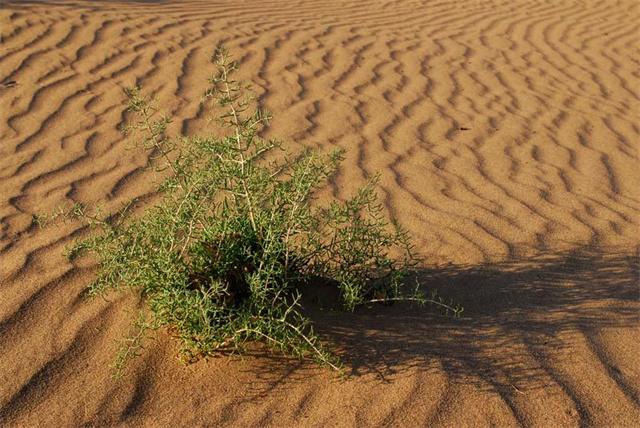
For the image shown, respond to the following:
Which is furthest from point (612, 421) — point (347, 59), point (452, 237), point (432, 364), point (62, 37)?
point (62, 37)

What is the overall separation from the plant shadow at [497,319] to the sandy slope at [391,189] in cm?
1

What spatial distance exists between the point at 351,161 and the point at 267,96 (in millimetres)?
1409

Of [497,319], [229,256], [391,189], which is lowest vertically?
[391,189]

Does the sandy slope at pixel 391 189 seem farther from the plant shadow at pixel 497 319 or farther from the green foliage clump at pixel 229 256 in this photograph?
the green foliage clump at pixel 229 256

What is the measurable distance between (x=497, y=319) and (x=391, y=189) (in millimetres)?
1494

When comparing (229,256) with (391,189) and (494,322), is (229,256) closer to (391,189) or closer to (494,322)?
(494,322)

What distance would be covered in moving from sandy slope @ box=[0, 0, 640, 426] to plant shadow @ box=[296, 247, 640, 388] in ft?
0.03

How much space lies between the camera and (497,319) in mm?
3029

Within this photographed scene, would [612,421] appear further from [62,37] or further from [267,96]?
[62,37]

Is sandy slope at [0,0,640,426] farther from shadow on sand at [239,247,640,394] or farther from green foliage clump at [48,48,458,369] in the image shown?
green foliage clump at [48,48,458,369]

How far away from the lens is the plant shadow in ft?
8.86

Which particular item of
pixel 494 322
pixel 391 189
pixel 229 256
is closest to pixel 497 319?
pixel 494 322

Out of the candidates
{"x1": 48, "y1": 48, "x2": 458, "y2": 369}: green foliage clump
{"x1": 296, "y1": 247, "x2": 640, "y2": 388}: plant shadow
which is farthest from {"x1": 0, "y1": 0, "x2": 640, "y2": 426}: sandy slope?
{"x1": 48, "y1": 48, "x2": 458, "y2": 369}: green foliage clump

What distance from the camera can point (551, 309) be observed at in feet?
10.3
